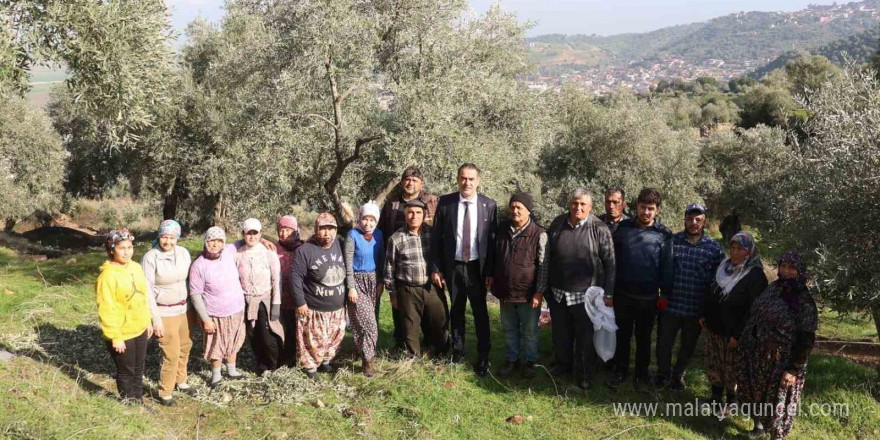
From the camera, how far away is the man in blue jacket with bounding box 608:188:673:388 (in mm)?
6688

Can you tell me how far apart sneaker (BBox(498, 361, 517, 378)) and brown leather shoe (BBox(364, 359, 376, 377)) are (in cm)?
164

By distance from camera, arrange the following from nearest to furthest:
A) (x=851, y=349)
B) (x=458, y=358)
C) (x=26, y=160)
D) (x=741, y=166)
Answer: (x=458, y=358) → (x=851, y=349) → (x=26, y=160) → (x=741, y=166)

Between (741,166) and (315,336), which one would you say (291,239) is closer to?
(315,336)

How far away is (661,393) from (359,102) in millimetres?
8384

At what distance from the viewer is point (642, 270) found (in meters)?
6.70

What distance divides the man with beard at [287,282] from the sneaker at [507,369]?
8.92 feet

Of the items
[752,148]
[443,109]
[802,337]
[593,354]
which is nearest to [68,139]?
[443,109]

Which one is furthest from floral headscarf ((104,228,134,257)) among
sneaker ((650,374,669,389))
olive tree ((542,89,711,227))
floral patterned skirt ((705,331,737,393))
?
olive tree ((542,89,711,227))

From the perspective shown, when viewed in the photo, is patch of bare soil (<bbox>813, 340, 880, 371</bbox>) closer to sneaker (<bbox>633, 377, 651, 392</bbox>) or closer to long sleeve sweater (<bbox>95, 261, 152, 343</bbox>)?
sneaker (<bbox>633, 377, 651, 392</bbox>)

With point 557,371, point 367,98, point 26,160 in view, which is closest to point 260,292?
point 557,371

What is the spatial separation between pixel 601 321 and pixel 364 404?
Result: 293cm

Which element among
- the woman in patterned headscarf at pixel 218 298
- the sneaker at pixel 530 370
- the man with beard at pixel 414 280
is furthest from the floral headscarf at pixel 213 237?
the sneaker at pixel 530 370

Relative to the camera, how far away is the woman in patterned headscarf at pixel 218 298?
648 cm

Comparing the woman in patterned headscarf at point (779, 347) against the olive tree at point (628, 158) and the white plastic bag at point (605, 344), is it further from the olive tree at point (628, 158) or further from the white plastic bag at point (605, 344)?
the olive tree at point (628, 158)
